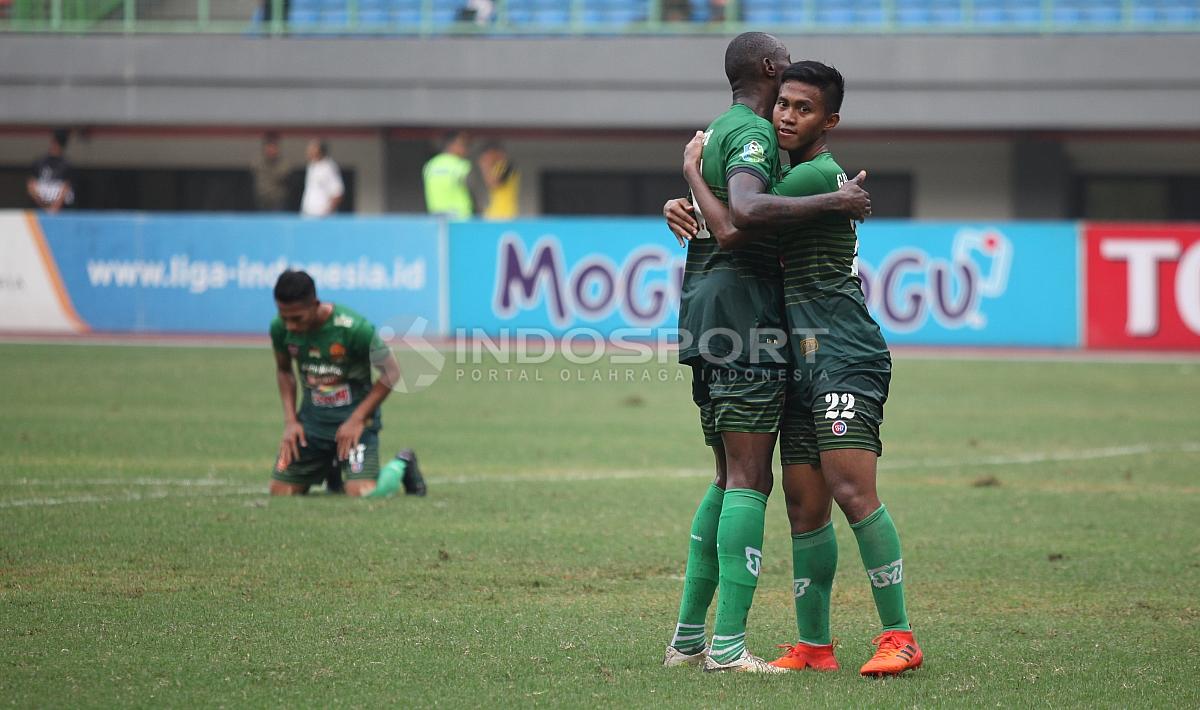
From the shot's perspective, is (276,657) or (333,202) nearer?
(276,657)

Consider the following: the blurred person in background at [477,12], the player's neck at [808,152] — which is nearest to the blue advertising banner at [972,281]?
the blurred person in background at [477,12]

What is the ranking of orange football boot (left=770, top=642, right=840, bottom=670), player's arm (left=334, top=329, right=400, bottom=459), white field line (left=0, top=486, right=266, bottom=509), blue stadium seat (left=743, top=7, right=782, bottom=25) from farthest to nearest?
1. blue stadium seat (left=743, top=7, right=782, bottom=25)
2. player's arm (left=334, top=329, right=400, bottom=459)
3. white field line (left=0, top=486, right=266, bottom=509)
4. orange football boot (left=770, top=642, right=840, bottom=670)

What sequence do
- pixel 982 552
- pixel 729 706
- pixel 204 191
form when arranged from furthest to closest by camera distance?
1. pixel 204 191
2. pixel 982 552
3. pixel 729 706

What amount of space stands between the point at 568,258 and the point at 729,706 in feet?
50.7

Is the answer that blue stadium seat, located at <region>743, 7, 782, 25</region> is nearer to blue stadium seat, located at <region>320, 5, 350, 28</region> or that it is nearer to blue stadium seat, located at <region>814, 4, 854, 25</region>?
blue stadium seat, located at <region>814, 4, 854, 25</region>

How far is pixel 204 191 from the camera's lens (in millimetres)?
28469

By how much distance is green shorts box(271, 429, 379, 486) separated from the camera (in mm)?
9156

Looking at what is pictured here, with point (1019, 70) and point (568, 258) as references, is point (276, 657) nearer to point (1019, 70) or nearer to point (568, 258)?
point (568, 258)

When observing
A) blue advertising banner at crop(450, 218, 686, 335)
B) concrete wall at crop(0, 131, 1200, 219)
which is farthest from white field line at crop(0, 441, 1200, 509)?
concrete wall at crop(0, 131, 1200, 219)

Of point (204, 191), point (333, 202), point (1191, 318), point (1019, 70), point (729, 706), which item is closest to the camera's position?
point (729, 706)

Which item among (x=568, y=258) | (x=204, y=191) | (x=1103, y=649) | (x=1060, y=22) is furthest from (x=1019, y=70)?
(x=1103, y=649)

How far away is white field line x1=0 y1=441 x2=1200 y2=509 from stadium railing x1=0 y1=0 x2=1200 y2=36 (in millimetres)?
15041

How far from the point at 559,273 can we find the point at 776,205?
49.5ft

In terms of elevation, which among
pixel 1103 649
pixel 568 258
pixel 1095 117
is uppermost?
pixel 1095 117
